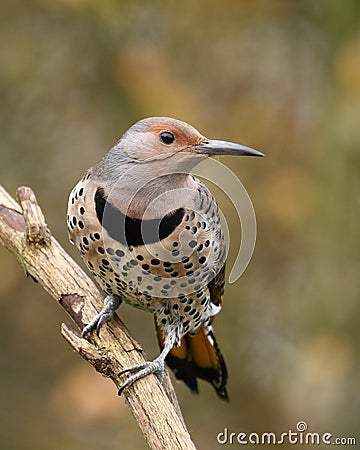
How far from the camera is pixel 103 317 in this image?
10.2 ft

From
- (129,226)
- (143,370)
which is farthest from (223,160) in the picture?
(143,370)

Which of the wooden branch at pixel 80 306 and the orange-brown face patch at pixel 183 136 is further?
the orange-brown face patch at pixel 183 136

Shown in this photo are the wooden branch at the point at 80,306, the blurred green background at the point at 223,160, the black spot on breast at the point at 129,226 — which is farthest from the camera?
the blurred green background at the point at 223,160

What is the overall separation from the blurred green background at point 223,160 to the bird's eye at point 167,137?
1843mm

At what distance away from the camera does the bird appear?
9.88 ft

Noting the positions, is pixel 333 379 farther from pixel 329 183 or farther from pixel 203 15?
pixel 203 15

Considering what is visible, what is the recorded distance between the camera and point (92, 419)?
198 inches

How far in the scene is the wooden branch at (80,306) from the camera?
9.18 ft

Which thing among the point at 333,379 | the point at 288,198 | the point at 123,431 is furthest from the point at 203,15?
the point at 123,431

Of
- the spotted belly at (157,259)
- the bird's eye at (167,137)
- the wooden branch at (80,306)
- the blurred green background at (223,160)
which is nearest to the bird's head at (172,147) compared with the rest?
the bird's eye at (167,137)

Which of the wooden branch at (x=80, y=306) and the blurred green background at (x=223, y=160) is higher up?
the blurred green background at (x=223, y=160)

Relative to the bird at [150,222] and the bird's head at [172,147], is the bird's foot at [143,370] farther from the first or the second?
the bird's head at [172,147]

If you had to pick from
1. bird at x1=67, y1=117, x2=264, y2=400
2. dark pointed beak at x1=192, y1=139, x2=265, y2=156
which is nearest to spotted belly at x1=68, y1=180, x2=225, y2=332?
bird at x1=67, y1=117, x2=264, y2=400

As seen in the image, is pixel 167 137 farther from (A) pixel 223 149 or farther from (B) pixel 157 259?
(B) pixel 157 259
